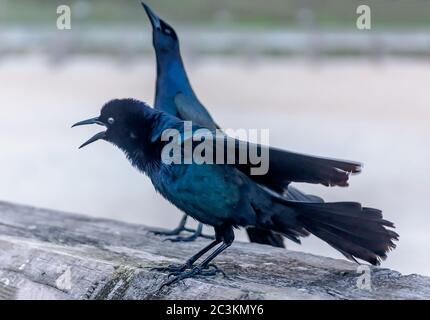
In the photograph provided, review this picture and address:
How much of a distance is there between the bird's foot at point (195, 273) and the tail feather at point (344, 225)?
0.68 feet

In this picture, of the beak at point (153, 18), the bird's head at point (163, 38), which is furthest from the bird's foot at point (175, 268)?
the bird's head at point (163, 38)

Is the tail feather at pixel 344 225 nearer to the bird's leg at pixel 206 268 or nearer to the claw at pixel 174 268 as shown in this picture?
the bird's leg at pixel 206 268

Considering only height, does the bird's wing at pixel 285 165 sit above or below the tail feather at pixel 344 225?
above

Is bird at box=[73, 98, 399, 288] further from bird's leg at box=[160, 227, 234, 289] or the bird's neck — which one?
the bird's neck

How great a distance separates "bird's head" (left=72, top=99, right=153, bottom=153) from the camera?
221cm

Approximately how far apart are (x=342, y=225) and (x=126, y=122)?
1.81 ft

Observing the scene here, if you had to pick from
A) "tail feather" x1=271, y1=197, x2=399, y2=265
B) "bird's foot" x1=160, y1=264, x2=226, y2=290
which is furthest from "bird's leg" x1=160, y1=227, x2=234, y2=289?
"tail feather" x1=271, y1=197, x2=399, y2=265

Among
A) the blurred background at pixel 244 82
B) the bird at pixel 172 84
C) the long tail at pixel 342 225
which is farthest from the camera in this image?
the blurred background at pixel 244 82

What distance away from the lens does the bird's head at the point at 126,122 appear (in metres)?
2.21

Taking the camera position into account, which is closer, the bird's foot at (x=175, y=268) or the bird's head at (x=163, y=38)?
the bird's foot at (x=175, y=268)

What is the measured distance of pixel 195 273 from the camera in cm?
198

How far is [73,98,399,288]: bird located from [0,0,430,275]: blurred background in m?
3.08

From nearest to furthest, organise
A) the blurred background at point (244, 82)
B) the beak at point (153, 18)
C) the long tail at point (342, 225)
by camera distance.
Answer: the long tail at point (342, 225), the beak at point (153, 18), the blurred background at point (244, 82)

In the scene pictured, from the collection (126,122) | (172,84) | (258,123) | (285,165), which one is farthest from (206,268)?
(258,123)
